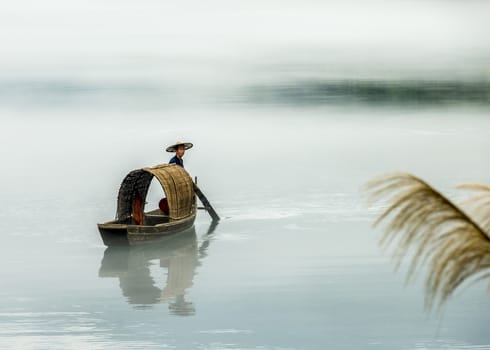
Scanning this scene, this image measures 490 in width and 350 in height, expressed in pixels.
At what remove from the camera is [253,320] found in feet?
47.4

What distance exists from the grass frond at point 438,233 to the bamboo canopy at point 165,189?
1625 cm

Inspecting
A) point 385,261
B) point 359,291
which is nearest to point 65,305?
point 359,291

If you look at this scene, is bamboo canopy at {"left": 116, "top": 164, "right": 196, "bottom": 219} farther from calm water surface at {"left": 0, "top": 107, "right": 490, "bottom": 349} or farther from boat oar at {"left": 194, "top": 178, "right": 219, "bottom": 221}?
boat oar at {"left": 194, "top": 178, "right": 219, "bottom": 221}

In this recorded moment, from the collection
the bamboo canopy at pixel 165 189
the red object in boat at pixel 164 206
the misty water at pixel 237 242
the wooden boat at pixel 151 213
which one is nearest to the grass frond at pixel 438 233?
the misty water at pixel 237 242

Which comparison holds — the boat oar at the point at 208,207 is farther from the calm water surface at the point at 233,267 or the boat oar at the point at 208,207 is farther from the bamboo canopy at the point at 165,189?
the bamboo canopy at the point at 165,189

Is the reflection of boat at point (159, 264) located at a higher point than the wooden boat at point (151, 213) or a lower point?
lower

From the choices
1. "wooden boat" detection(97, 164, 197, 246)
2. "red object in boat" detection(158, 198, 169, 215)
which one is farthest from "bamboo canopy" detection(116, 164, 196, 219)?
"red object in boat" detection(158, 198, 169, 215)

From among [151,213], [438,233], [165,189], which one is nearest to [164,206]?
[151,213]

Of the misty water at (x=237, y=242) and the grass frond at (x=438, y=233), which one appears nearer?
the grass frond at (x=438, y=233)

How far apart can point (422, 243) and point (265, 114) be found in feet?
237

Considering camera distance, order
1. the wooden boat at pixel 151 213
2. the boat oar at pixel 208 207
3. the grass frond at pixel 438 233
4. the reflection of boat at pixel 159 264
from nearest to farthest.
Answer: the grass frond at pixel 438 233, the reflection of boat at pixel 159 264, the wooden boat at pixel 151 213, the boat oar at pixel 208 207

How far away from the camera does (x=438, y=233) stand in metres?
2.95

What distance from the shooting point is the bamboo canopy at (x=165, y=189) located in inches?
767

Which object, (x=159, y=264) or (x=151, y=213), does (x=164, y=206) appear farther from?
(x=159, y=264)
